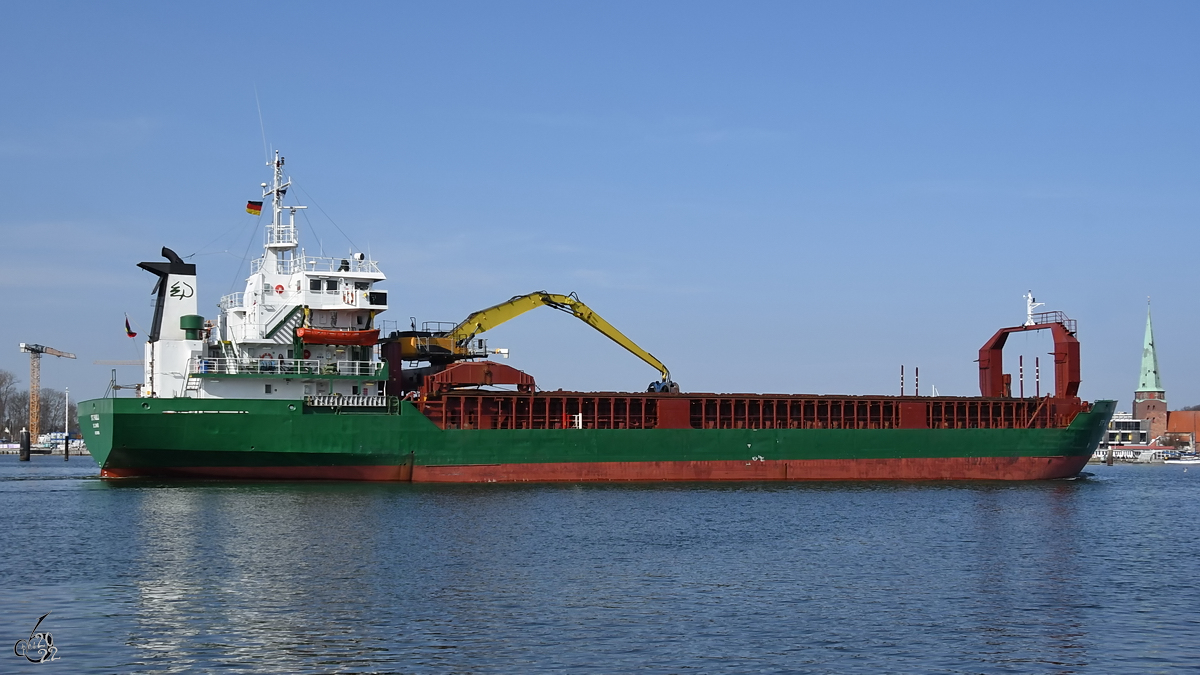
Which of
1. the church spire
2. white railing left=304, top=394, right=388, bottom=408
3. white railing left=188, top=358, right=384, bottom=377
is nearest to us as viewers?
white railing left=188, top=358, right=384, bottom=377

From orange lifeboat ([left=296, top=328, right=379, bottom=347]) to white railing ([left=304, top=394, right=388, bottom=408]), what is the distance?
6.15ft

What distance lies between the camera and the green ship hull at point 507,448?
36.8 meters

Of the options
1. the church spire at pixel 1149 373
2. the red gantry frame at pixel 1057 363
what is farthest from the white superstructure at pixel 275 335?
the church spire at pixel 1149 373

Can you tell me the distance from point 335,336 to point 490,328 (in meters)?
8.20

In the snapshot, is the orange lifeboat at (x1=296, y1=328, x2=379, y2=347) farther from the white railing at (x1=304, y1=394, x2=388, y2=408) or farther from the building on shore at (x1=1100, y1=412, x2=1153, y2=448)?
the building on shore at (x1=1100, y1=412, x2=1153, y2=448)

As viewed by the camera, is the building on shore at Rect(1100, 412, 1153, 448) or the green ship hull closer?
the green ship hull

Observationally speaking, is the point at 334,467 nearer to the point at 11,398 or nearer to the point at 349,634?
the point at 349,634

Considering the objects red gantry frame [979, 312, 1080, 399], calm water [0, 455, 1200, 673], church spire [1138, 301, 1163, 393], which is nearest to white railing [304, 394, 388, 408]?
calm water [0, 455, 1200, 673]

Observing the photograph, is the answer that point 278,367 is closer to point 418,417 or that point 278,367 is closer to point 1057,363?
point 418,417

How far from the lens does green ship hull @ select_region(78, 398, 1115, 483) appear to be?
121 feet

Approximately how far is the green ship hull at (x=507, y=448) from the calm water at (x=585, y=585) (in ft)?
8.53

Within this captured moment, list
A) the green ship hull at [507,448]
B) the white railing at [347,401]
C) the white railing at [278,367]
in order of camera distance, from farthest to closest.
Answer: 1. the white railing at [347,401]
2. the white railing at [278,367]
3. the green ship hull at [507,448]

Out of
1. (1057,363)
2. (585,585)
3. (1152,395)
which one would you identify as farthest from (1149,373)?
(585,585)

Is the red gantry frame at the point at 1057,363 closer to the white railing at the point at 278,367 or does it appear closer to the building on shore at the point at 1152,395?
the white railing at the point at 278,367
